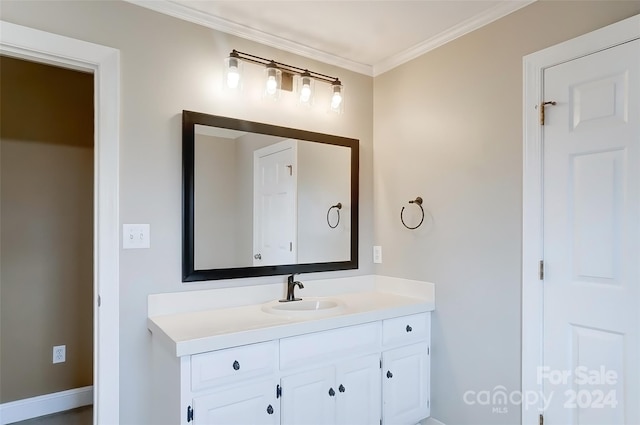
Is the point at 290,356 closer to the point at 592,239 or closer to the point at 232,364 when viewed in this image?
the point at 232,364

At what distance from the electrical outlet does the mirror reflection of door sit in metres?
1.66

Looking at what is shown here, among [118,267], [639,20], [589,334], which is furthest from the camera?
[118,267]

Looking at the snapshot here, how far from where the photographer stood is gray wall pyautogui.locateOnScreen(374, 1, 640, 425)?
1.93 metres

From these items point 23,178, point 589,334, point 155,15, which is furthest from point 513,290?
point 23,178

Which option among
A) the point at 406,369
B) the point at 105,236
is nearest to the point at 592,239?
the point at 406,369

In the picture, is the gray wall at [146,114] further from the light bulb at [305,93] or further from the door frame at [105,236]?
the light bulb at [305,93]

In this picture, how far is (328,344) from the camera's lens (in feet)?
6.24

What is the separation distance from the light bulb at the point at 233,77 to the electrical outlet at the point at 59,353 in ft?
7.24

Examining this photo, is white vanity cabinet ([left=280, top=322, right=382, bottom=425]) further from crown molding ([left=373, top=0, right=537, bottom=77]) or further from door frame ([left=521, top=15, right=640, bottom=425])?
crown molding ([left=373, top=0, right=537, bottom=77])

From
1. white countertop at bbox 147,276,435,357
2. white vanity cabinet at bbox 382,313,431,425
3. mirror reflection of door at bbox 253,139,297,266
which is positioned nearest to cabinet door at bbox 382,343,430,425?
white vanity cabinet at bbox 382,313,431,425

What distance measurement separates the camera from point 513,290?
1.95 metres

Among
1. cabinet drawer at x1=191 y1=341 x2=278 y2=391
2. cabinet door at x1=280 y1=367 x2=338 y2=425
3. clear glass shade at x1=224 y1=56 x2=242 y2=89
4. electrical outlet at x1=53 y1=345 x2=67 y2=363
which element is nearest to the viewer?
cabinet drawer at x1=191 y1=341 x2=278 y2=391

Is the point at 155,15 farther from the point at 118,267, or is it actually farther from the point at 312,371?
the point at 312,371

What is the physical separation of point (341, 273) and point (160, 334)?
1241mm
